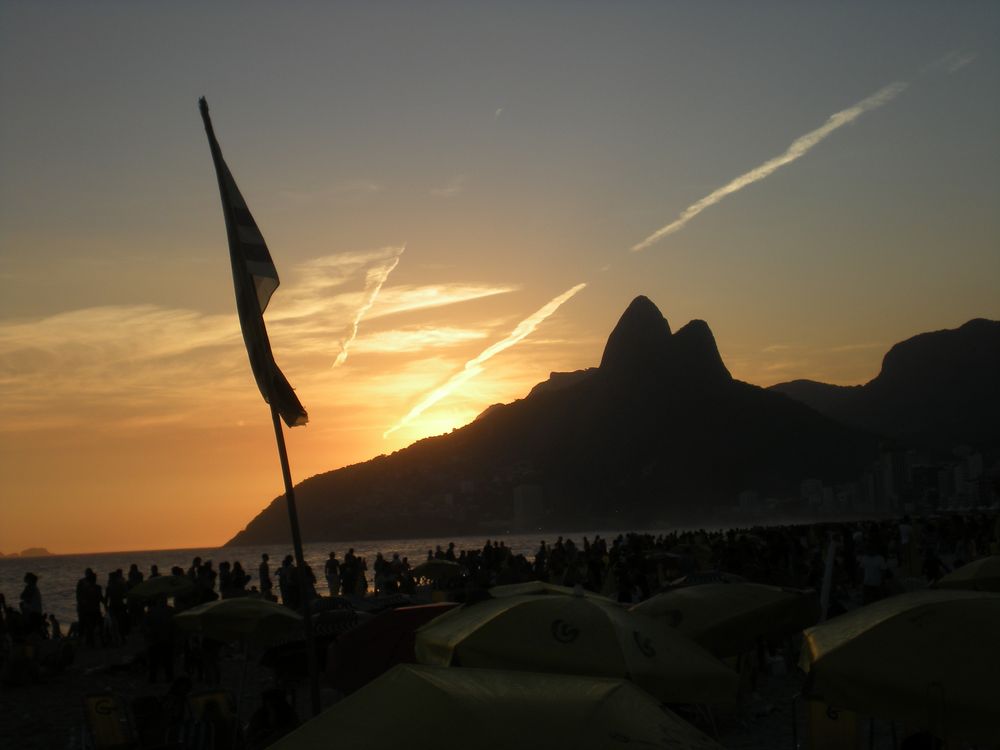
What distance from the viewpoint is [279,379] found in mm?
6410

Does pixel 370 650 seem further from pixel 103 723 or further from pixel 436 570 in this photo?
pixel 436 570

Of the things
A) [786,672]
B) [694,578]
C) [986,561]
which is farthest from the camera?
[786,672]

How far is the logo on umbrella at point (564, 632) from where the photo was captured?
243 inches

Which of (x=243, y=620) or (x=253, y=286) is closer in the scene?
(x=253, y=286)

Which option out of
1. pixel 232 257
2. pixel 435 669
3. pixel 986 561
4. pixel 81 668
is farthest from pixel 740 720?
pixel 81 668

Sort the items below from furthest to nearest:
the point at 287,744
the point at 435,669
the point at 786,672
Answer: the point at 786,672 → the point at 435,669 → the point at 287,744

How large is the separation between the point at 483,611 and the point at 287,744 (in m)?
3.74

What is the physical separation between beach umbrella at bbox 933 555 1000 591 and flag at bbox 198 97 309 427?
608 cm

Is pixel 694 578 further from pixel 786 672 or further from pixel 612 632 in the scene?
pixel 612 632

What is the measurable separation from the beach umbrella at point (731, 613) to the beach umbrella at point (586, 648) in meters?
1.79

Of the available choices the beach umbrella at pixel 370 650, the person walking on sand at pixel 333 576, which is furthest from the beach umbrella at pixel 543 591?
the person walking on sand at pixel 333 576

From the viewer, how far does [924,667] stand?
16.6 feet

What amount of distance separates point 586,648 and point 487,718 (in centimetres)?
296

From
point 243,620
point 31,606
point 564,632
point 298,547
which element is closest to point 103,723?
point 243,620
